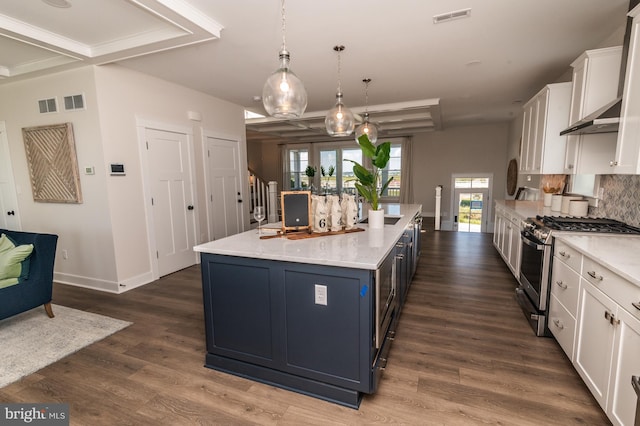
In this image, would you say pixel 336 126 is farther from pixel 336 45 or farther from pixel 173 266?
pixel 173 266

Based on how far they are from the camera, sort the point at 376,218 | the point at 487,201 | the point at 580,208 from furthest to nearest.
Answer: the point at 487,201, the point at 580,208, the point at 376,218

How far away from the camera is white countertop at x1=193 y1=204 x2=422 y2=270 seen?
180 centimetres

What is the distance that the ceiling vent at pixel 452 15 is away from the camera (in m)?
2.47

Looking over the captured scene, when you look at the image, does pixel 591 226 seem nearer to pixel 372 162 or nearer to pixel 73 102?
pixel 372 162

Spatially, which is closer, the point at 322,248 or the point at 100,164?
the point at 322,248

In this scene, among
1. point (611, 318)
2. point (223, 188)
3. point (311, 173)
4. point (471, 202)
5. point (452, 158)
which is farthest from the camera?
point (311, 173)

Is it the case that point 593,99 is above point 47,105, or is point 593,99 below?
below

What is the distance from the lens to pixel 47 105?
12.2 feet

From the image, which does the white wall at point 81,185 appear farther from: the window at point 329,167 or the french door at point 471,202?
the french door at point 471,202

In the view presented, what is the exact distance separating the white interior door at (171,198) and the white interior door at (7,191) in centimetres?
199

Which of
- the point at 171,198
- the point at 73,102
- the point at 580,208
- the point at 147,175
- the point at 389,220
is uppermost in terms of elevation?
the point at 73,102

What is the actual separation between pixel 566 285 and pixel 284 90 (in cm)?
244

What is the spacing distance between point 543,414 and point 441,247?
4.19 m

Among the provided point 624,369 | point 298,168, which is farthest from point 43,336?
point 298,168
